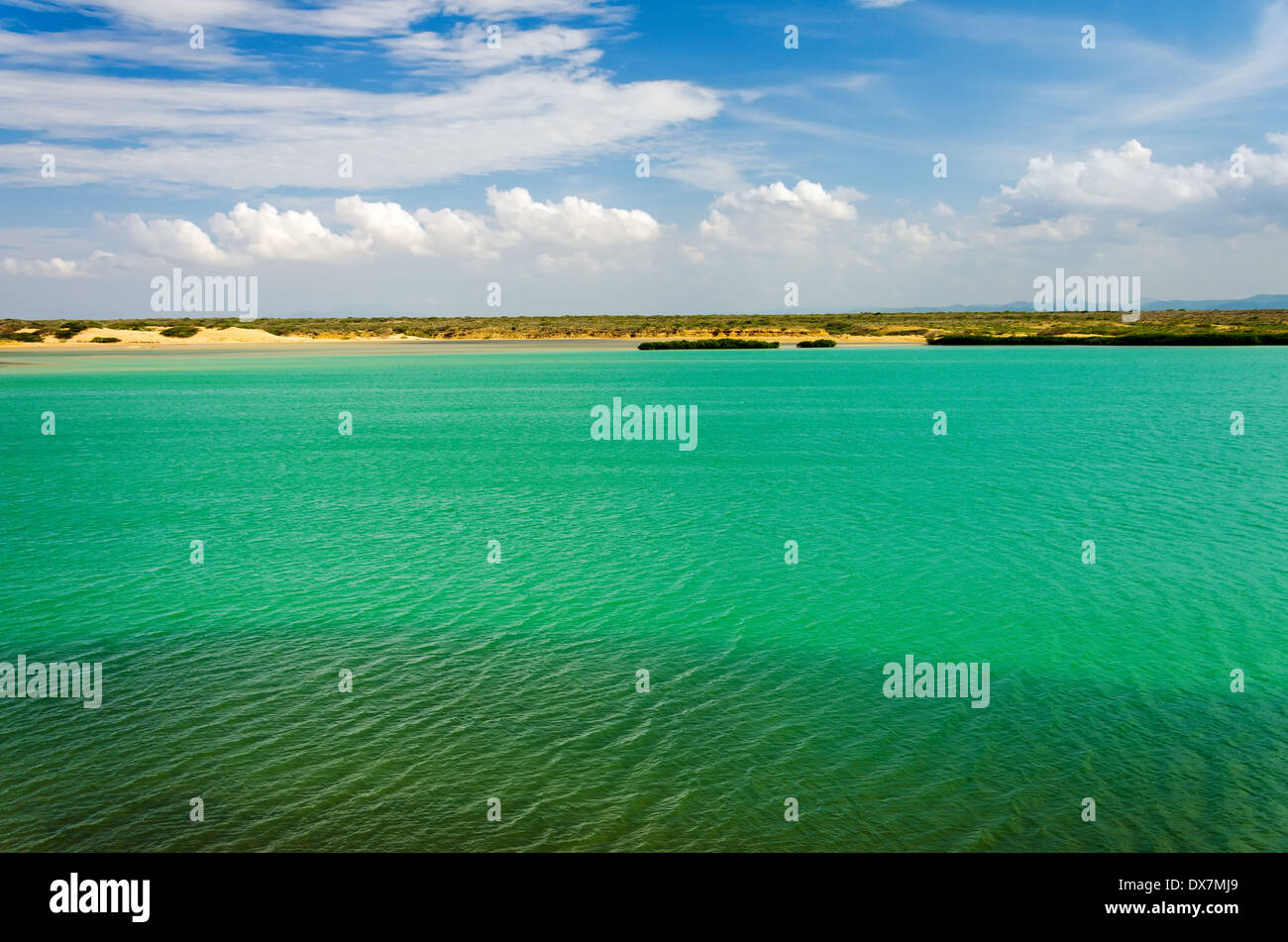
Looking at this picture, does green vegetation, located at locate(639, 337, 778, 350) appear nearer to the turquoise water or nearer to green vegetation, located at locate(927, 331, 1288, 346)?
green vegetation, located at locate(927, 331, 1288, 346)

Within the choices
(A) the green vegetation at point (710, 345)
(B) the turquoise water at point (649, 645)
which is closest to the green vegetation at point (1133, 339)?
(A) the green vegetation at point (710, 345)

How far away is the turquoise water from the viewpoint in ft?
41.2

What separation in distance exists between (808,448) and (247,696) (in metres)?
37.2

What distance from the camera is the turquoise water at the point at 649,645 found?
41.2 ft

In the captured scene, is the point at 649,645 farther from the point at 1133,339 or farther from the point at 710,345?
the point at 1133,339

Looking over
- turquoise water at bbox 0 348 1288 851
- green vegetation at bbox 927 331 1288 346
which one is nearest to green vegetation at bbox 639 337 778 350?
green vegetation at bbox 927 331 1288 346

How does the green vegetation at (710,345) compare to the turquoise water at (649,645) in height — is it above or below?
above

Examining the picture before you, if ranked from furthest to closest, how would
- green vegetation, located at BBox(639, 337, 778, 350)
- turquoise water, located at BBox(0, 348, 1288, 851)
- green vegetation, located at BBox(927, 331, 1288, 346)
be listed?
1. green vegetation, located at BBox(639, 337, 778, 350)
2. green vegetation, located at BBox(927, 331, 1288, 346)
3. turquoise water, located at BBox(0, 348, 1288, 851)

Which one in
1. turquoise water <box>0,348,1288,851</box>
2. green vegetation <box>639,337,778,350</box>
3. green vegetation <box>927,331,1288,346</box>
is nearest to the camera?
turquoise water <box>0,348,1288,851</box>

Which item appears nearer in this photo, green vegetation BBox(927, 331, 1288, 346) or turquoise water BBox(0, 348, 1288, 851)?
turquoise water BBox(0, 348, 1288, 851)

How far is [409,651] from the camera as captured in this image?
61.8ft

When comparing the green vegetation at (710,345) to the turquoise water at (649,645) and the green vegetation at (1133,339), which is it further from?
the turquoise water at (649,645)

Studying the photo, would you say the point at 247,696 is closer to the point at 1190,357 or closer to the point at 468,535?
the point at 468,535
